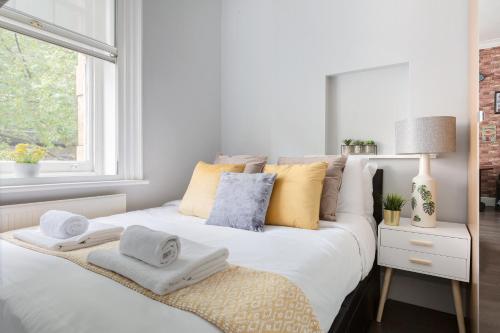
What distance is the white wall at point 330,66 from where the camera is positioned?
204 cm

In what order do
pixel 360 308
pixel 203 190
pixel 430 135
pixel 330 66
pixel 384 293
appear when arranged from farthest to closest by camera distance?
pixel 330 66 → pixel 203 190 → pixel 384 293 → pixel 430 135 → pixel 360 308

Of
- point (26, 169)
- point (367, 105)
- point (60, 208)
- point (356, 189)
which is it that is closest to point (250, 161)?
point (356, 189)

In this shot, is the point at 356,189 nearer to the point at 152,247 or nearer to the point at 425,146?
the point at 425,146

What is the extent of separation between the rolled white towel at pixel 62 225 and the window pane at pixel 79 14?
1305 mm

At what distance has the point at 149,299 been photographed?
82cm

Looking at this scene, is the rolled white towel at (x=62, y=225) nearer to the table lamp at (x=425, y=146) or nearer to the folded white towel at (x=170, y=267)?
the folded white towel at (x=170, y=267)

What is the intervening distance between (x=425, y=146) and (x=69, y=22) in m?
2.50

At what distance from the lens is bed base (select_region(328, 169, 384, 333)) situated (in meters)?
1.31

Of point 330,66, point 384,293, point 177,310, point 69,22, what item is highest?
point 69,22

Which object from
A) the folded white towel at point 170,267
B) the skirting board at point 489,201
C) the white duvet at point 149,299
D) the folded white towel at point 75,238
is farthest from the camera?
the skirting board at point 489,201

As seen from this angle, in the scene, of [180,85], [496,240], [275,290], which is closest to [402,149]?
[496,240]

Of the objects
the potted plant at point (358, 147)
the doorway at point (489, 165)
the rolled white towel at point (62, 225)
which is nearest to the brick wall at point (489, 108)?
the doorway at point (489, 165)

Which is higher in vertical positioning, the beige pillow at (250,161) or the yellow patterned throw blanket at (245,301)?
the beige pillow at (250,161)

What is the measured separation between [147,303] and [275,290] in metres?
0.36
